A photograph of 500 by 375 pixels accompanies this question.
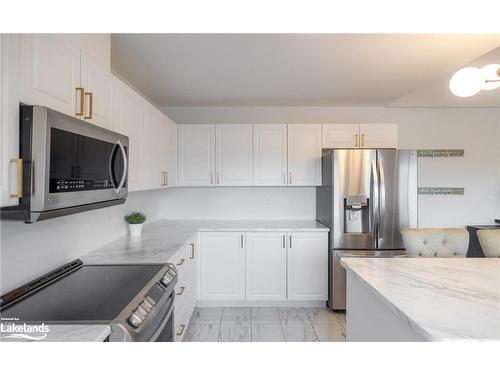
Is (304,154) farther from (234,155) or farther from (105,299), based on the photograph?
(105,299)

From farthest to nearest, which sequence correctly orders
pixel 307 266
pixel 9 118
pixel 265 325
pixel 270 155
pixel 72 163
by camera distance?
pixel 270 155, pixel 307 266, pixel 265 325, pixel 72 163, pixel 9 118

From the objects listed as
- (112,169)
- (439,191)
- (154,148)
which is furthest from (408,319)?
(439,191)

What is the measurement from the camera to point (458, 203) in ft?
14.3

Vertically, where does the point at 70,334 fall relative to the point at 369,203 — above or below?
below

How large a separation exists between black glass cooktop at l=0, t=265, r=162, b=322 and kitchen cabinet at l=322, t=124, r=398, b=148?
2.60 meters

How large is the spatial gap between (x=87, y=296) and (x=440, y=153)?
455 cm

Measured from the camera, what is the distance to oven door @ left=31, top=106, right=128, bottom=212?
1071 millimetres

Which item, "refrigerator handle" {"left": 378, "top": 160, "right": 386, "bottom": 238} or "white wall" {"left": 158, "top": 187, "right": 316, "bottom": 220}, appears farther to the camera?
"white wall" {"left": 158, "top": 187, "right": 316, "bottom": 220}

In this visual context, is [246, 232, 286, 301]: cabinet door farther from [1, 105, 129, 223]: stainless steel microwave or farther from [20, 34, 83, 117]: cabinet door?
[20, 34, 83, 117]: cabinet door

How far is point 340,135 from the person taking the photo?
12.2 ft

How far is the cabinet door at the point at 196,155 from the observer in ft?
12.2

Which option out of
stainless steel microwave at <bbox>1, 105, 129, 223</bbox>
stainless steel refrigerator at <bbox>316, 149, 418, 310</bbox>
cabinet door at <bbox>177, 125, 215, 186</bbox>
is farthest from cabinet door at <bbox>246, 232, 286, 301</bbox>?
stainless steel microwave at <bbox>1, 105, 129, 223</bbox>
